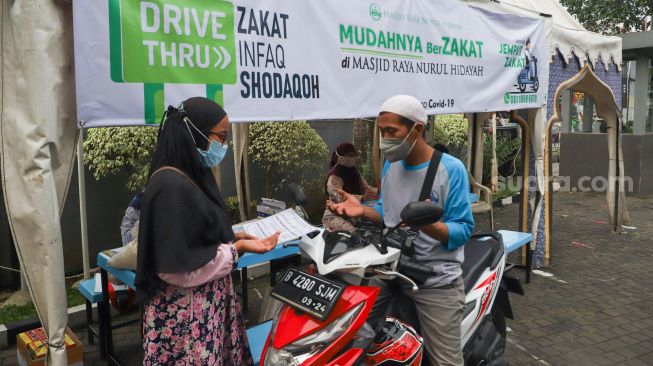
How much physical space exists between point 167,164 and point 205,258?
41 centimetres

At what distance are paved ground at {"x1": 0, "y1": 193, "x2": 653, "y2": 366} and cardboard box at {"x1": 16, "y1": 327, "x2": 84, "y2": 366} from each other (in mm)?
509

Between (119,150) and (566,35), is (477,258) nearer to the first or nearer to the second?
(119,150)

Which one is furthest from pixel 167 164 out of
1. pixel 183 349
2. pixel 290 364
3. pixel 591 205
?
pixel 591 205

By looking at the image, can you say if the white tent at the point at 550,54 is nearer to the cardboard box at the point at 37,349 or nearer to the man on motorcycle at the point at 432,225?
the man on motorcycle at the point at 432,225

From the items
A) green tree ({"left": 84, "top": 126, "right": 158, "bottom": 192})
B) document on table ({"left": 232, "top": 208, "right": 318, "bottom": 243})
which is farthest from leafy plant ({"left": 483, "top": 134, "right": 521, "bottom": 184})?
document on table ({"left": 232, "top": 208, "right": 318, "bottom": 243})

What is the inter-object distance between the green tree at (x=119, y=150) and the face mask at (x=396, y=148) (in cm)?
377

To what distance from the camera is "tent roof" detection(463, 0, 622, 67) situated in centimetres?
548

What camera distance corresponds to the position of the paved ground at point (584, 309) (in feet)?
13.4

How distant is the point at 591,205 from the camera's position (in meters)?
10.2

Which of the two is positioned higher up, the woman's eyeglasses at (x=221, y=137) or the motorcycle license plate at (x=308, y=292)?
the woman's eyeglasses at (x=221, y=137)

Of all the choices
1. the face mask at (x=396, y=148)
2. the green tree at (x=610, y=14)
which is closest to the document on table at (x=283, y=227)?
the face mask at (x=396, y=148)

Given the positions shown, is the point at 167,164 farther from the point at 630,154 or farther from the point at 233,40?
the point at 630,154

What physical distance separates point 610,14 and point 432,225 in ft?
50.6

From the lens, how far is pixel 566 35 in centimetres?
605
